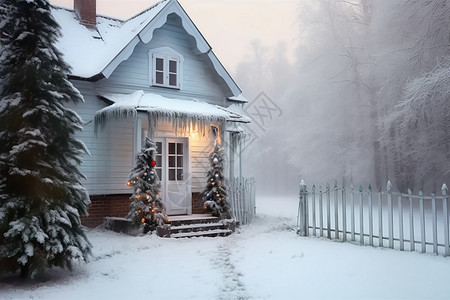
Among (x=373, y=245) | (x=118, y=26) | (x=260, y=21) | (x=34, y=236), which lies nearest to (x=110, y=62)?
(x=118, y=26)

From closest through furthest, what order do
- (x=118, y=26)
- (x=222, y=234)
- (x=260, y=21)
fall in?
1. (x=222, y=234)
2. (x=118, y=26)
3. (x=260, y=21)

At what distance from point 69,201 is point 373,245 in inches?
228

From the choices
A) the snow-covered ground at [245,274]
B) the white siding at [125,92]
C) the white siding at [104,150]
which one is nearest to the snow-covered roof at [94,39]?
the white siding at [125,92]

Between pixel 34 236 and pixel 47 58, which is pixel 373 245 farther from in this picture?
pixel 47 58

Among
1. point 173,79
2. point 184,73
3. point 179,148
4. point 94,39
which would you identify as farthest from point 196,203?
point 94,39

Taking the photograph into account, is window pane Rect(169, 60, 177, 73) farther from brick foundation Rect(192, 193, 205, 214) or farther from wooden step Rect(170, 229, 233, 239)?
wooden step Rect(170, 229, 233, 239)

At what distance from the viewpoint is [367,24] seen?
20.0 meters

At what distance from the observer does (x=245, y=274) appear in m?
6.20

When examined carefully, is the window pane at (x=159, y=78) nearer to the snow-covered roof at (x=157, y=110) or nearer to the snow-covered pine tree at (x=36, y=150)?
the snow-covered roof at (x=157, y=110)

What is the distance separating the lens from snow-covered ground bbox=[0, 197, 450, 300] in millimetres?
5180

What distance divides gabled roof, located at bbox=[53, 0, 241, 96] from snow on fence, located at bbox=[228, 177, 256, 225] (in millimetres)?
3561

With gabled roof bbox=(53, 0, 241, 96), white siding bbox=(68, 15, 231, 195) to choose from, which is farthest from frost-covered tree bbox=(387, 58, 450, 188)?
white siding bbox=(68, 15, 231, 195)

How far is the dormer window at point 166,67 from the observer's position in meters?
12.5

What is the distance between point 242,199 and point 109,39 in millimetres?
7037
